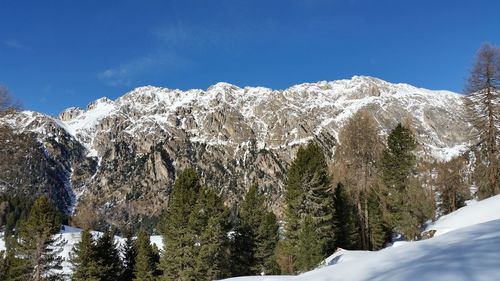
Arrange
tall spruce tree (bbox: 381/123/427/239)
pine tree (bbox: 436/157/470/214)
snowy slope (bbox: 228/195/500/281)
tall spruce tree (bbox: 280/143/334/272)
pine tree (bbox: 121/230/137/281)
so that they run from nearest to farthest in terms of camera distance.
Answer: snowy slope (bbox: 228/195/500/281), tall spruce tree (bbox: 280/143/334/272), tall spruce tree (bbox: 381/123/427/239), pine tree (bbox: 121/230/137/281), pine tree (bbox: 436/157/470/214)

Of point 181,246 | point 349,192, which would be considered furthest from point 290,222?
point 181,246

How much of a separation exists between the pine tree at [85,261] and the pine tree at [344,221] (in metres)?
Answer: 22.7

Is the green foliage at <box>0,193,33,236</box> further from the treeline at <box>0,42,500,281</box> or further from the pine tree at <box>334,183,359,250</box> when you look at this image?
the pine tree at <box>334,183,359,250</box>

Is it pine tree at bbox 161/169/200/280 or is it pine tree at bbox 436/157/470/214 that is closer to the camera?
pine tree at bbox 161/169/200/280

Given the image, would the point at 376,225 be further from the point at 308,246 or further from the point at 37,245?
the point at 37,245

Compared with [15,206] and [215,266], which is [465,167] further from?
[15,206]

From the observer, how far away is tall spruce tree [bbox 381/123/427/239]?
97.3ft

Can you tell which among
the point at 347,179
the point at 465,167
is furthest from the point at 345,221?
the point at 465,167

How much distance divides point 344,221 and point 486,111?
1410 cm

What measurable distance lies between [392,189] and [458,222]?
10670 mm

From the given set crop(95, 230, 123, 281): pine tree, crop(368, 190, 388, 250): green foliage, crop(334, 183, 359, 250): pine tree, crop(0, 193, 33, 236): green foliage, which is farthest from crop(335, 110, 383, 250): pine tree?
crop(0, 193, 33, 236): green foliage

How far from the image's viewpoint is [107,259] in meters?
41.3

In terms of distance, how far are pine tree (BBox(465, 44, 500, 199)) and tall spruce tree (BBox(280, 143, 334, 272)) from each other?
40.3 ft

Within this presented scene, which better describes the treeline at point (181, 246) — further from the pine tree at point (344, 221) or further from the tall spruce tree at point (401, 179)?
the tall spruce tree at point (401, 179)
